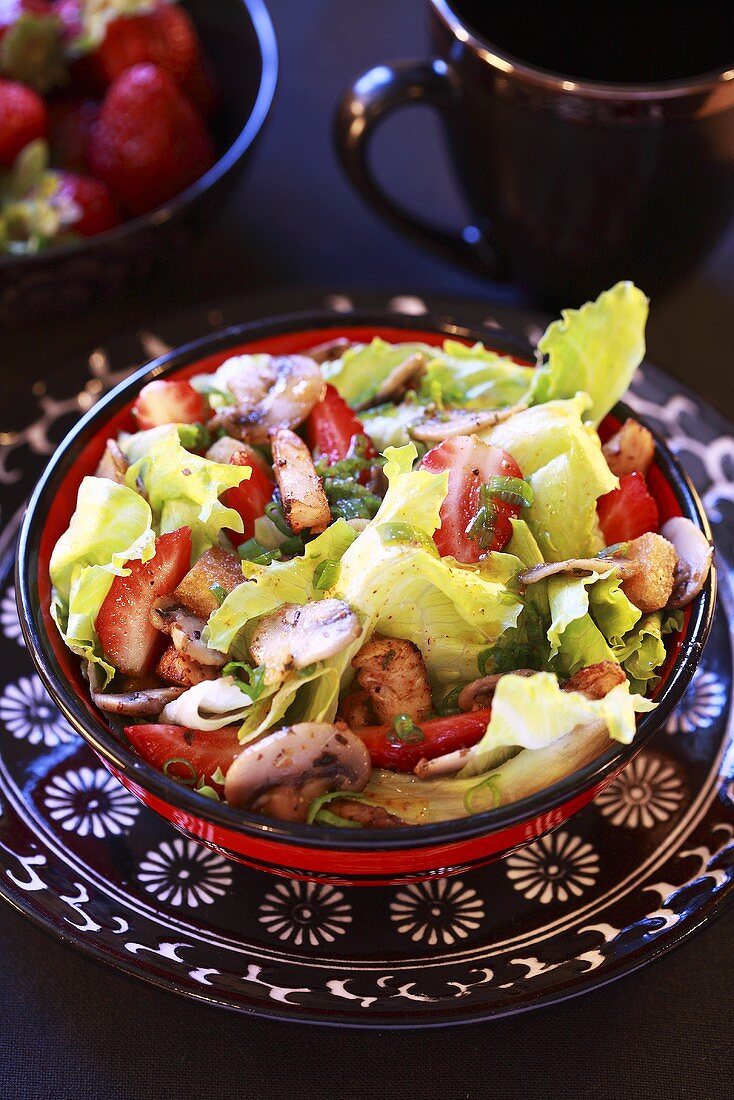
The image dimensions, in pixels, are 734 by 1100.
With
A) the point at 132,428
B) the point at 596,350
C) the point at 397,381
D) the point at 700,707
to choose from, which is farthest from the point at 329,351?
the point at 700,707

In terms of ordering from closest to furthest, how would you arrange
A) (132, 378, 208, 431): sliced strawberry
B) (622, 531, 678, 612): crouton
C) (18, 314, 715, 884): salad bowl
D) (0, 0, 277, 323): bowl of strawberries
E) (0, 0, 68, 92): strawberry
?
(18, 314, 715, 884): salad bowl, (622, 531, 678, 612): crouton, (132, 378, 208, 431): sliced strawberry, (0, 0, 277, 323): bowl of strawberries, (0, 0, 68, 92): strawberry

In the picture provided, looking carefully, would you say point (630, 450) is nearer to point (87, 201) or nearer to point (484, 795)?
point (484, 795)

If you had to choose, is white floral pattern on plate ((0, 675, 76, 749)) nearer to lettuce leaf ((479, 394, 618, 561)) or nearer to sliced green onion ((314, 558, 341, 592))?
sliced green onion ((314, 558, 341, 592))

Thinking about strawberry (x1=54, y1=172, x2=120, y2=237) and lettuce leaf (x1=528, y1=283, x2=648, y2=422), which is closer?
lettuce leaf (x1=528, y1=283, x2=648, y2=422)

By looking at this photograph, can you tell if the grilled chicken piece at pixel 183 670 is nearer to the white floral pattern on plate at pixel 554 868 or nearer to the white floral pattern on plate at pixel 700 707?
the white floral pattern on plate at pixel 554 868

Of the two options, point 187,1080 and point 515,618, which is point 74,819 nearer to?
point 187,1080

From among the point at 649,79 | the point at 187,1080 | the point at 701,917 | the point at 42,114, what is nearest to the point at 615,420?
the point at 701,917

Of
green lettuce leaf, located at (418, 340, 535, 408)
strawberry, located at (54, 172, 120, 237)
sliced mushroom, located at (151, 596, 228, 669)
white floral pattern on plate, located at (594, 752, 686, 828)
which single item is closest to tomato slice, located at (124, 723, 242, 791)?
sliced mushroom, located at (151, 596, 228, 669)

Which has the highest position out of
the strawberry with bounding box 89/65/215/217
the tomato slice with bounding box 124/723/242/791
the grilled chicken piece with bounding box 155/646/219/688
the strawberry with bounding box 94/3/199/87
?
the strawberry with bounding box 94/3/199/87
